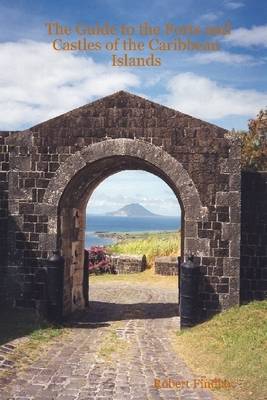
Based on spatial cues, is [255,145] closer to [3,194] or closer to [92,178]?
[92,178]

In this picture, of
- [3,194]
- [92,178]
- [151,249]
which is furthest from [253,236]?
[151,249]

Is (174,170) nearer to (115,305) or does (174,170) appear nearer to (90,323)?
(90,323)

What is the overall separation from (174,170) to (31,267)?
13.0ft

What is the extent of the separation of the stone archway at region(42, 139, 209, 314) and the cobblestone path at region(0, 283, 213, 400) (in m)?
1.53

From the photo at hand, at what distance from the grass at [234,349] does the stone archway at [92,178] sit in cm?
156

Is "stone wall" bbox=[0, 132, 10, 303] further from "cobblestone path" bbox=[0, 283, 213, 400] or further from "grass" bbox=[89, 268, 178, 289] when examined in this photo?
"grass" bbox=[89, 268, 178, 289]

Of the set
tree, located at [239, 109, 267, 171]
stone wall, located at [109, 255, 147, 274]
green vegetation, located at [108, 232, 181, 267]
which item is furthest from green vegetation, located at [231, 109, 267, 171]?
stone wall, located at [109, 255, 147, 274]

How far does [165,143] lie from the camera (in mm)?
10742

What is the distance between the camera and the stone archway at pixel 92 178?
418 inches

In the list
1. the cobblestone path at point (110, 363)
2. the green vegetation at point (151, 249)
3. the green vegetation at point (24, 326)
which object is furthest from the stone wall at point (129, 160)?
the green vegetation at point (151, 249)

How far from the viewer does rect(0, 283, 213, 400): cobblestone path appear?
6621mm

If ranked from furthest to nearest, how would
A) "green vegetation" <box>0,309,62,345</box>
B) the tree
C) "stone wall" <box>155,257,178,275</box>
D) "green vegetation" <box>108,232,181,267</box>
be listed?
1. "green vegetation" <box>108,232,181,267</box>
2. the tree
3. "stone wall" <box>155,257,178,275</box>
4. "green vegetation" <box>0,309,62,345</box>

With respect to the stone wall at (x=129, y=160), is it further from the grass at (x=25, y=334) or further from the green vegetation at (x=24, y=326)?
the grass at (x=25, y=334)

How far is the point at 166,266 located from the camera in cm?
2005
